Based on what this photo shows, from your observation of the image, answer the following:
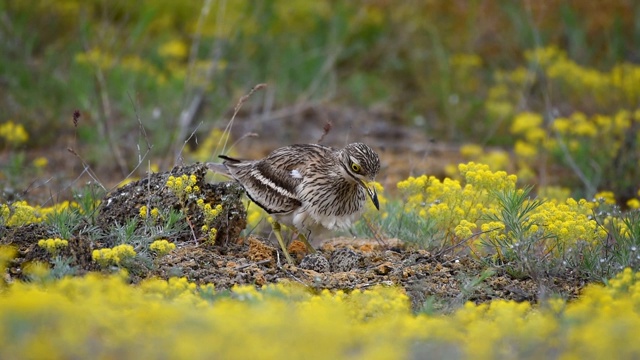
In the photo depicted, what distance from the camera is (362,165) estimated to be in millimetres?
5941

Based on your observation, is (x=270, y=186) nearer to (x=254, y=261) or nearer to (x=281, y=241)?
(x=281, y=241)

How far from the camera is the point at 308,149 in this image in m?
6.55

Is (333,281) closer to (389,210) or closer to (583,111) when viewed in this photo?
(389,210)

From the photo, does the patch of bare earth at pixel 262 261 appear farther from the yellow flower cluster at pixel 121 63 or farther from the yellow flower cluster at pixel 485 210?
the yellow flower cluster at pixel 121 63

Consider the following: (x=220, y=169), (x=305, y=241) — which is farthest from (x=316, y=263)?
(x=220, y=169)

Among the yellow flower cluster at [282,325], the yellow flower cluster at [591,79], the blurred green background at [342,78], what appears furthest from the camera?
the yellow flower cluster at [591,79]

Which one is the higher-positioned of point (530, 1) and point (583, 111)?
point (530, 1)

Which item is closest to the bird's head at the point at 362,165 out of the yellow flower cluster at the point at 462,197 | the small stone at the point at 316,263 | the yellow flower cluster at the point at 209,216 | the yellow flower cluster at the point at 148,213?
the yellow flower cluster at the point at 462,197

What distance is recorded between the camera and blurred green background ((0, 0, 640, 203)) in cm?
958

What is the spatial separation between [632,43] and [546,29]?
1.15m

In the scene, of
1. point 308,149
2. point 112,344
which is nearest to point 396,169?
point 308,149

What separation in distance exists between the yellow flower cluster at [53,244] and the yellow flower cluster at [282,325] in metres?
0.37

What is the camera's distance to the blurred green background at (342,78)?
958 centimetres

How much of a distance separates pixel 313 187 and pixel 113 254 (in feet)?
5.56
